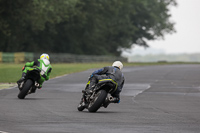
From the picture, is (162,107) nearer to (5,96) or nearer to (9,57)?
(5,96)

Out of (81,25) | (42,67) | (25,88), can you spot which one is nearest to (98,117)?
(25,88)

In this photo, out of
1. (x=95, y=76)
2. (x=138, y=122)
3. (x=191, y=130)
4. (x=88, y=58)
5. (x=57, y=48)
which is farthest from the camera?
(x=57, y=48)

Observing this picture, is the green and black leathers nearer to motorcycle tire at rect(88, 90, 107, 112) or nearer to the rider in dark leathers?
the rider in dark leathers

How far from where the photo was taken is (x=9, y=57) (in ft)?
203

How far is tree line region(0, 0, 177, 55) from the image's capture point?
2721 inches

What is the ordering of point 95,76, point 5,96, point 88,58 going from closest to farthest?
1. point 95,76
2. point 5,96
3. point 88,58

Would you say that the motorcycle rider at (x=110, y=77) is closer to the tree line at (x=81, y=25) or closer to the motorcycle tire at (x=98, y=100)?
the motorcycle tire at (x=98, y=100)

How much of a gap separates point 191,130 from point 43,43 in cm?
7068

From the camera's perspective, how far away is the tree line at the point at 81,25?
2721 inches

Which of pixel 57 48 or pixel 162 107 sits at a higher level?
pixel 57 48

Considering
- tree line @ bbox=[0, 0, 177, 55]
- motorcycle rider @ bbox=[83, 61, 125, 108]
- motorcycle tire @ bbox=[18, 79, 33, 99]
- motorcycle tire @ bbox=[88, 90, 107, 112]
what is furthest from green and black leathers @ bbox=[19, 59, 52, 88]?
tree line @ bbox=[0, 0, 177, 55]

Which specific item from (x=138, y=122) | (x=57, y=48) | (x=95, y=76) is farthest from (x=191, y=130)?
(x=57, y=48)

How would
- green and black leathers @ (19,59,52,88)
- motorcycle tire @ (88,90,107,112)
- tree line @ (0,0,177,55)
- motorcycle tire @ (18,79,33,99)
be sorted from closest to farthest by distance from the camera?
1. motorcycle tire @ (88,90,107,112)
2. motorcycle tire @ (18,79,33,99)
3. green and black leathers @ (19,59,52,88)
4. tree line @ (0,0,177,55)

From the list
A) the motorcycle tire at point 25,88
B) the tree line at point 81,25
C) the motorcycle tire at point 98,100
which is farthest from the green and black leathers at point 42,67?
the tree line at point 81,25
